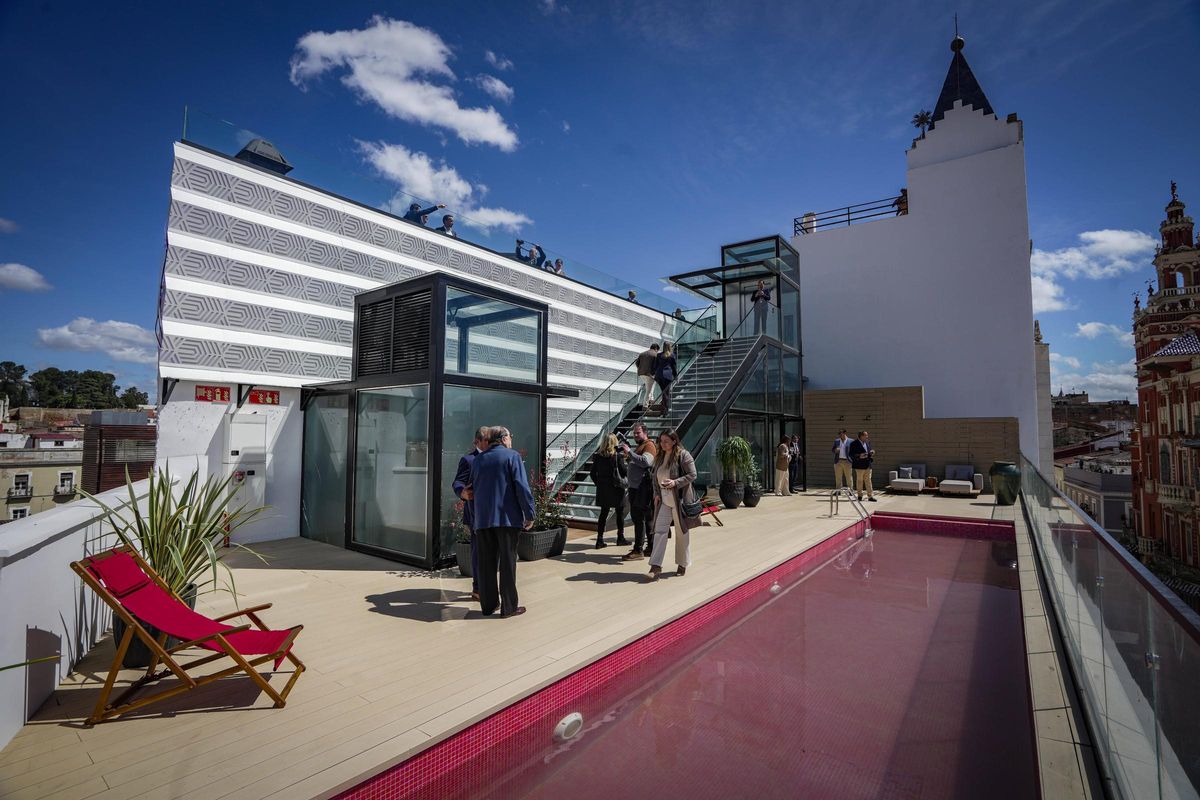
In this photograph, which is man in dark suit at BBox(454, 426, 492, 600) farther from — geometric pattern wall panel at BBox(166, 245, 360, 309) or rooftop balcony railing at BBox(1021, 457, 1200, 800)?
geometric pattern wall panel at BBox(166, 245, 360, 309)

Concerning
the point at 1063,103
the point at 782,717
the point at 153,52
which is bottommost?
the point at 782,717

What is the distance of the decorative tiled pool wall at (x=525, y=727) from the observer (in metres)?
2.40

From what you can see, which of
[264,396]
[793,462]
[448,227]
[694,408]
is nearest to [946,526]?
[793,462]

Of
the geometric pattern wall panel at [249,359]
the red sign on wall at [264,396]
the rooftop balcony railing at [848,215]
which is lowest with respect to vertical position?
the red sign on wall at [264,396]

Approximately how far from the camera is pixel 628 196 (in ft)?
39.6

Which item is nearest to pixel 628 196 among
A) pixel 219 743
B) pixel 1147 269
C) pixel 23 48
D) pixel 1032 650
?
pixel 23 48

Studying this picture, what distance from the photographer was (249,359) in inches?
303

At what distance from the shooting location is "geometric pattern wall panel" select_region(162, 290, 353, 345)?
7.13 meters

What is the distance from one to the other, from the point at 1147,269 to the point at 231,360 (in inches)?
3104

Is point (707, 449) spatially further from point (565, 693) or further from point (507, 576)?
point (565, 693)

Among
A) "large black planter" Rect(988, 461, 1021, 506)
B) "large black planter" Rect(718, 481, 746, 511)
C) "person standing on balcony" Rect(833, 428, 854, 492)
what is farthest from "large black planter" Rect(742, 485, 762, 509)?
"large black planter" Rect(988, 461, 1021, 506)

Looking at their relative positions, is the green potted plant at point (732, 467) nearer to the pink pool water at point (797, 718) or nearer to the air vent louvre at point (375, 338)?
the pink pool water at point (797, 718)

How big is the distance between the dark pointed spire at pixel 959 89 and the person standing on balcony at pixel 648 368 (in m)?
16.0

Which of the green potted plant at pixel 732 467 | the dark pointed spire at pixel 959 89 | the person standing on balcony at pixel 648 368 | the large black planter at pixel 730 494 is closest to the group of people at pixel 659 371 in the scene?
the person standing on balcony at pixel 648 368
